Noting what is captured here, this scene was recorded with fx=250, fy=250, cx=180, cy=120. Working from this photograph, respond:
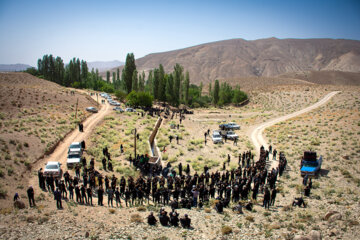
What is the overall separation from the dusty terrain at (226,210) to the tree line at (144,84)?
33.4m

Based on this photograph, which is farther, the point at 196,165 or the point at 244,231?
the point at 196,165

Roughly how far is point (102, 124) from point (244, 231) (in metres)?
32.8

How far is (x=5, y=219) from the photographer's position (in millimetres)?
13258

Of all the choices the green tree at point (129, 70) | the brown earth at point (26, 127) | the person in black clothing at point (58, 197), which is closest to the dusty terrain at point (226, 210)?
the person in black clothing at point (58, 197)

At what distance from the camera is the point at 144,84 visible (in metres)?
102

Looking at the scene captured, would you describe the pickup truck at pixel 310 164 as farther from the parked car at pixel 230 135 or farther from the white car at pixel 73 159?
the white car at pixel 73 159

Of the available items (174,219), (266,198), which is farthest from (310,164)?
(174,219)

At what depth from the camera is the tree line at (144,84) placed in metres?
78.7

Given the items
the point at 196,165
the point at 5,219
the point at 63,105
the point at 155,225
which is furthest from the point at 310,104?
the point at 5,219

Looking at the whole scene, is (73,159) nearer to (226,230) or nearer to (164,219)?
(164,219)

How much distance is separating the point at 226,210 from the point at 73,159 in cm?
1555

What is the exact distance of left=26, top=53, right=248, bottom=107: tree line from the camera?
7869 cm

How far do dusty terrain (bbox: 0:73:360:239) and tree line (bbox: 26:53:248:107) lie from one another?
3342cm

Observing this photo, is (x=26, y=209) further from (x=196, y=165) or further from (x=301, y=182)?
(x=301, y=182)
